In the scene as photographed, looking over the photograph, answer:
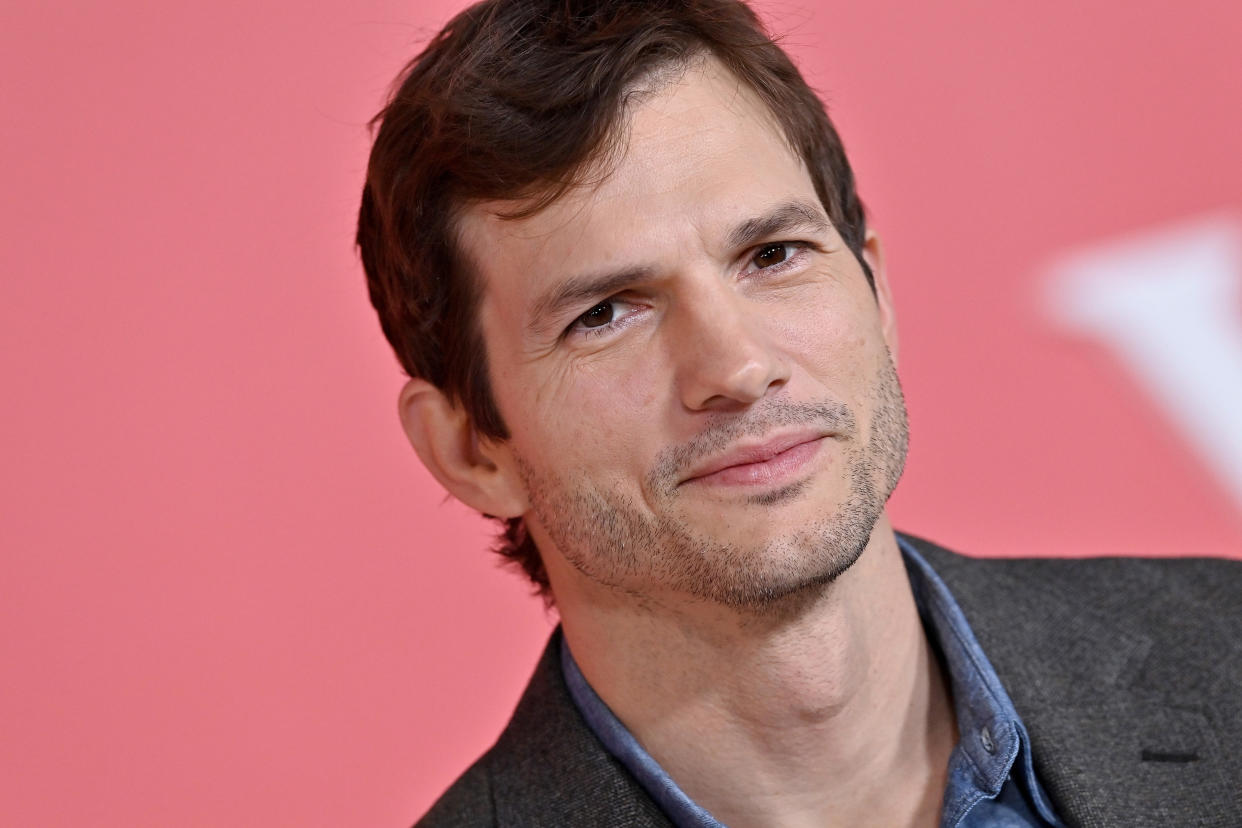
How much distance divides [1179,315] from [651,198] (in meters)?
2.20

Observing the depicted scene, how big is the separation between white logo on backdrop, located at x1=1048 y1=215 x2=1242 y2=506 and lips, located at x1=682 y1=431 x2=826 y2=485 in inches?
79.5

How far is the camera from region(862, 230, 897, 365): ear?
2777 millimetres

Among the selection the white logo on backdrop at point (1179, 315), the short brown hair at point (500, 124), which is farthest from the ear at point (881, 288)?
the white logo on backdrop at point (1179, 315)

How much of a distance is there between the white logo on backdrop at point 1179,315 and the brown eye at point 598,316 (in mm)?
2050

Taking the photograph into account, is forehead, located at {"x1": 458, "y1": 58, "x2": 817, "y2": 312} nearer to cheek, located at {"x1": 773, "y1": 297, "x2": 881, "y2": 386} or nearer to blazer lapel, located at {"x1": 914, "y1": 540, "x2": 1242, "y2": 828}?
cheek, located at {"x1": 773, "y1": 297, "x2": 881, "y2": 386}

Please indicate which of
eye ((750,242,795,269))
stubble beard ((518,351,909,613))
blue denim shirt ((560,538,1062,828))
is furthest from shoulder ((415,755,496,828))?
Answer: eye ((750,242,795,269))

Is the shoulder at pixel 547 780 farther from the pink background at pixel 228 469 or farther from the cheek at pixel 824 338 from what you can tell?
the pink background at pixel 228 469

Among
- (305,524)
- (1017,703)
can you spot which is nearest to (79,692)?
(305,524)

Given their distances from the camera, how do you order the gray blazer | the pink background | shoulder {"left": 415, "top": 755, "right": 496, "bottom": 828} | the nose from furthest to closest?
the pink background
shoulder {"left": 415, "top": 755, "right": 496, "bottom": 828}
the gray blazer
the nose

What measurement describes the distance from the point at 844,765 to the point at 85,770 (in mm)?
1759

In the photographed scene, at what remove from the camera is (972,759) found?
250cm

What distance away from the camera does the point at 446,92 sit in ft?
8.16

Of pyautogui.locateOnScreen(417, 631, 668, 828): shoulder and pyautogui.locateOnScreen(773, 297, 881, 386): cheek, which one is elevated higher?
pyautogui.locateOnScreen(773, 297, 881, 386): cheek

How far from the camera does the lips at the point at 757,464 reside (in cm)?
231
